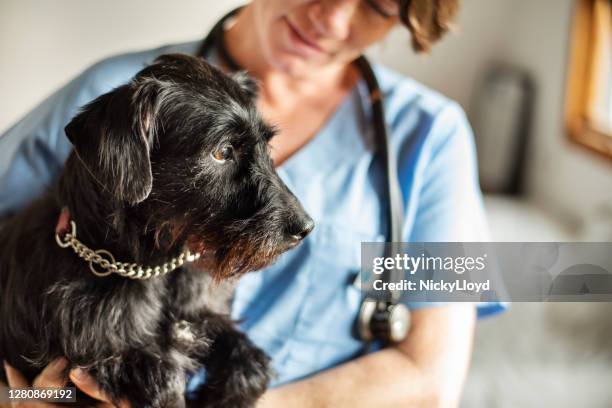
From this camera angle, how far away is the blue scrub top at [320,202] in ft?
3.39

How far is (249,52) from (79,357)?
70 cm

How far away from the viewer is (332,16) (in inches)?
41.4

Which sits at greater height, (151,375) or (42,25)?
(42,25)

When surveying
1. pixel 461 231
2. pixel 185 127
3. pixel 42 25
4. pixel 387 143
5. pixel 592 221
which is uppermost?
pixel 42 25

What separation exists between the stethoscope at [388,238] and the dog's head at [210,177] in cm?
27

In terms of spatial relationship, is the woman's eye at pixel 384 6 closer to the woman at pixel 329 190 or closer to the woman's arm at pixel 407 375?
the woman at pixel 329 190

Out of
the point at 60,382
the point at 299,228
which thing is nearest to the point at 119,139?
the point at 299,228

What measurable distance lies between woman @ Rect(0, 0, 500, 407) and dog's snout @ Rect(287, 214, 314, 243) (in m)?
0.27

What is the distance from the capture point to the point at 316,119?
1.21m

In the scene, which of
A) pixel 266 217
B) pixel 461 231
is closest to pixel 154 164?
pixel 266 217

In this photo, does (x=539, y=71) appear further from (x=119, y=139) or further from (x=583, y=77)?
(x=119, y=139)

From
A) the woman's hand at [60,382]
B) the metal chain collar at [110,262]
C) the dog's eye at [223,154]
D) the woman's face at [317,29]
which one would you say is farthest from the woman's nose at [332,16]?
the woman's hand at [60,382]

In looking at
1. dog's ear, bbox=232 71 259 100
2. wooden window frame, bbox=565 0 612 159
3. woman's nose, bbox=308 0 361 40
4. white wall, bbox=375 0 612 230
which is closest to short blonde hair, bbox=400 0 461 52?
woman's nose, bbox=308 0 361 40

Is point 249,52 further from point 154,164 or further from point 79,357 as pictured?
point 79,357
